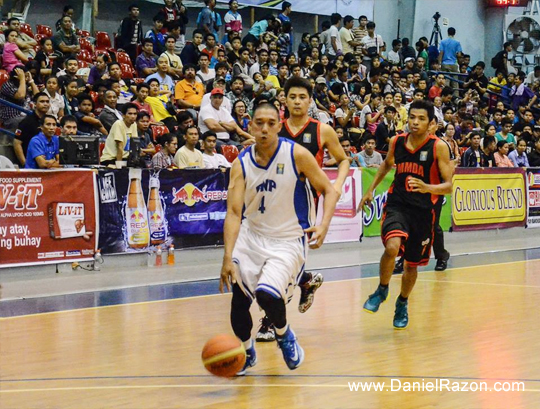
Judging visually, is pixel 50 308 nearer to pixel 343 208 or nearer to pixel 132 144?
pixel 132 144

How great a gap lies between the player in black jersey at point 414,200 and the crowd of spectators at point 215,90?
588 centimetres

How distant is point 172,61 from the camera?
1886 cm

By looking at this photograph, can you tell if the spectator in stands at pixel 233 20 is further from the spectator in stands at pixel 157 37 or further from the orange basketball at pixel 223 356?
the orange basketball at pixel 223 356

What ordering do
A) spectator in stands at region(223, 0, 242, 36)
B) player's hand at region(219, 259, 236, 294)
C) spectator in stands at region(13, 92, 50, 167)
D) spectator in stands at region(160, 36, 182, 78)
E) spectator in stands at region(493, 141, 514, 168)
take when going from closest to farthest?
player's hand at region(219, 259, 236, 294)
spectator in stands at region(13, 92, 50, 167)
spectator in stands at region(160, 36, 182, 78)
spectator in stands at region(493, 141, 514, 168)
spectator in stands at region(223, 0, 242, 36)

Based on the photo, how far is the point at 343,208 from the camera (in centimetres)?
1661

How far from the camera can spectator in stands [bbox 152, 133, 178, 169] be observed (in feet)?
46.8

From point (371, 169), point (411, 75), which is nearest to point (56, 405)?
point (371, 169)

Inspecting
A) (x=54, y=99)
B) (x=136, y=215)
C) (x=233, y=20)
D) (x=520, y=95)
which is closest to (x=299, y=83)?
(x=136, y=215)

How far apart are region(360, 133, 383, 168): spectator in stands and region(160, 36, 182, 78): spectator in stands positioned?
164 inches

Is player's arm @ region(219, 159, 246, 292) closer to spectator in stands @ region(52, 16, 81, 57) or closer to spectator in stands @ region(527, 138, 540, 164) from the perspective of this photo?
spectator in stands @ region(52, 16, 81, 57)

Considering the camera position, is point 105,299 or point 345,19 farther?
point 345,19

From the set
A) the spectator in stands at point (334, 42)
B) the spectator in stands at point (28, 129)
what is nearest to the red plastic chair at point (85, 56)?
the spectator in stands at point (28, 129)

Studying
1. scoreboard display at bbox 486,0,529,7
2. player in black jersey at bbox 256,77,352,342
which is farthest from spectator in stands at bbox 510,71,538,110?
player in black jersey at bbox 256,77,352,342

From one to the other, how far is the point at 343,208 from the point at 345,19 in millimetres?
11497
